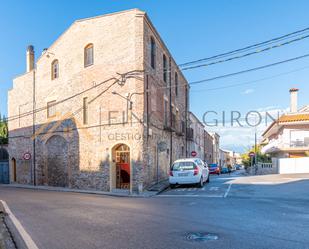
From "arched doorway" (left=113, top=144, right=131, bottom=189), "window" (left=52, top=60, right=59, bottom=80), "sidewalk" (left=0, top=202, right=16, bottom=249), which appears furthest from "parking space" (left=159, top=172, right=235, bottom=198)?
"window" (left=52, top=60, right=59, bottom=80)

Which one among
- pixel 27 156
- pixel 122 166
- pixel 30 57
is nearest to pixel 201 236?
pixel 122 166

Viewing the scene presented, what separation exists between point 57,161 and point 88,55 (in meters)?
8.43

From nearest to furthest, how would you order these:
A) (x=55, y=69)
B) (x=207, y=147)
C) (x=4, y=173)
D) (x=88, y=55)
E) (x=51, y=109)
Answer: (x=88, y=55) → (x=51, y=109) → (x=55, y=69) → (x=4, y=173) → (x=207, y=147)

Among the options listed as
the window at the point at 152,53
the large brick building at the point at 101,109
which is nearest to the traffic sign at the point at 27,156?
the large brick building at the point at 101,109

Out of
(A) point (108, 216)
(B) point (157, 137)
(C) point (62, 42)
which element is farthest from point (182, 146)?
(A) point (108, 216)

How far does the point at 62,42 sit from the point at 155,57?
24.9 feet

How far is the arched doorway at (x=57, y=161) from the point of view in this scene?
20.7 metres

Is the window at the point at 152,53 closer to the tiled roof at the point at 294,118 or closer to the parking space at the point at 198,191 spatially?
the parking space at the point at 198,191

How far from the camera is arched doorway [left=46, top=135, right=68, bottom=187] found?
20.7 m

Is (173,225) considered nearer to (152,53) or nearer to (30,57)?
(152,53)

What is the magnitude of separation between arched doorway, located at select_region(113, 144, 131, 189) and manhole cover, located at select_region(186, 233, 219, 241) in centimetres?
1127

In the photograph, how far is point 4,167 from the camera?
27781 mm

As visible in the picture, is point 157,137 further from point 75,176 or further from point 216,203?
point 216,203

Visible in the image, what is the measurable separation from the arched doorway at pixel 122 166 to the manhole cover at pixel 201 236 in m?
11.3
